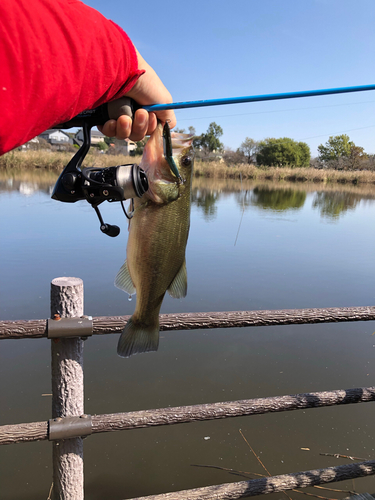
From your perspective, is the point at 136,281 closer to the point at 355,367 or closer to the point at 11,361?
the point at 11,361

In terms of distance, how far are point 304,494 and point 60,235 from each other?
877 centimetres

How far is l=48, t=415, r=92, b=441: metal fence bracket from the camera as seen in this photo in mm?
1823

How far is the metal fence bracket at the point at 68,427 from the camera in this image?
1823 millimetres

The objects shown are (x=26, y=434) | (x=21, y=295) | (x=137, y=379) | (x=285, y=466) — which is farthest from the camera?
(x=21, y=295)

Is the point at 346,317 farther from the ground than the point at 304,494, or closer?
farther from the ground

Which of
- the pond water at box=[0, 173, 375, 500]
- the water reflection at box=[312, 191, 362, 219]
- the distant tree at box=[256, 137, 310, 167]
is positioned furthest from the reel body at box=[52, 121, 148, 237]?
the distant tree at box=[256, 137, 310, 167]

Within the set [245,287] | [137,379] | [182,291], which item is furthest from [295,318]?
[245,287]

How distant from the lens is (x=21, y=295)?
5840 millimetres

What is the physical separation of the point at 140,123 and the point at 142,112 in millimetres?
35

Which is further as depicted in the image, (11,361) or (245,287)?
(245,287)

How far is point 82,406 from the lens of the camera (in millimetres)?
1964

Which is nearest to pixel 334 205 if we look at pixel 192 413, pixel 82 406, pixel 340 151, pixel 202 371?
pixel 202 371

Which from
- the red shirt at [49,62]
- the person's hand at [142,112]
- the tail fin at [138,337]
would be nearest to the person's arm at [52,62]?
the red shirt at [49,62]

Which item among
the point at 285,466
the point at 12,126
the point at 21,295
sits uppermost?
the point at 12,126
